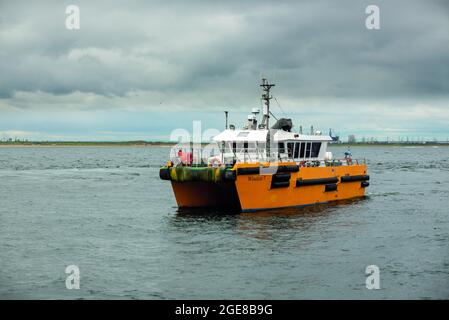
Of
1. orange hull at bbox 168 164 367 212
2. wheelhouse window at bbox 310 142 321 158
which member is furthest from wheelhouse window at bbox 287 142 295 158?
wheelhouse window at bbox 310 142 321 158

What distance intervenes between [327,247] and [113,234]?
9.76 metres

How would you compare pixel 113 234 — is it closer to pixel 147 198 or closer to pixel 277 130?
pixel 277 130

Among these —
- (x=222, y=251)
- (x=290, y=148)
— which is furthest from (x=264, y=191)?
(x=222, y=251)

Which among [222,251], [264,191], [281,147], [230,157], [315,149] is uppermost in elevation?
[281,147]

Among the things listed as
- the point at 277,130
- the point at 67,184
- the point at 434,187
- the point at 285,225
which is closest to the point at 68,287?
the point at 285,225

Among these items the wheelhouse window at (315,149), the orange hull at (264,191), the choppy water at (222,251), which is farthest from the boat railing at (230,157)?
the choppy water at (222,251)

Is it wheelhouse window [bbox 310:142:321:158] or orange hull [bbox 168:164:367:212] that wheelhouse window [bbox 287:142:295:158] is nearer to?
orange hull [bbox 168:164:367:212]

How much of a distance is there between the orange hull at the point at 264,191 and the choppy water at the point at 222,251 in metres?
0.77

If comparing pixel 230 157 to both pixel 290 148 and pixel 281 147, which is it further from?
pixel 290 148

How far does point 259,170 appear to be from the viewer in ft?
91.0

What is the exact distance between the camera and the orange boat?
28188 mm

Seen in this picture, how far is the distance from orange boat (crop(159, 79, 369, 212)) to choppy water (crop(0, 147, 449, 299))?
103cm

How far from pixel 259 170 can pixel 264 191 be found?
179 centimetres
